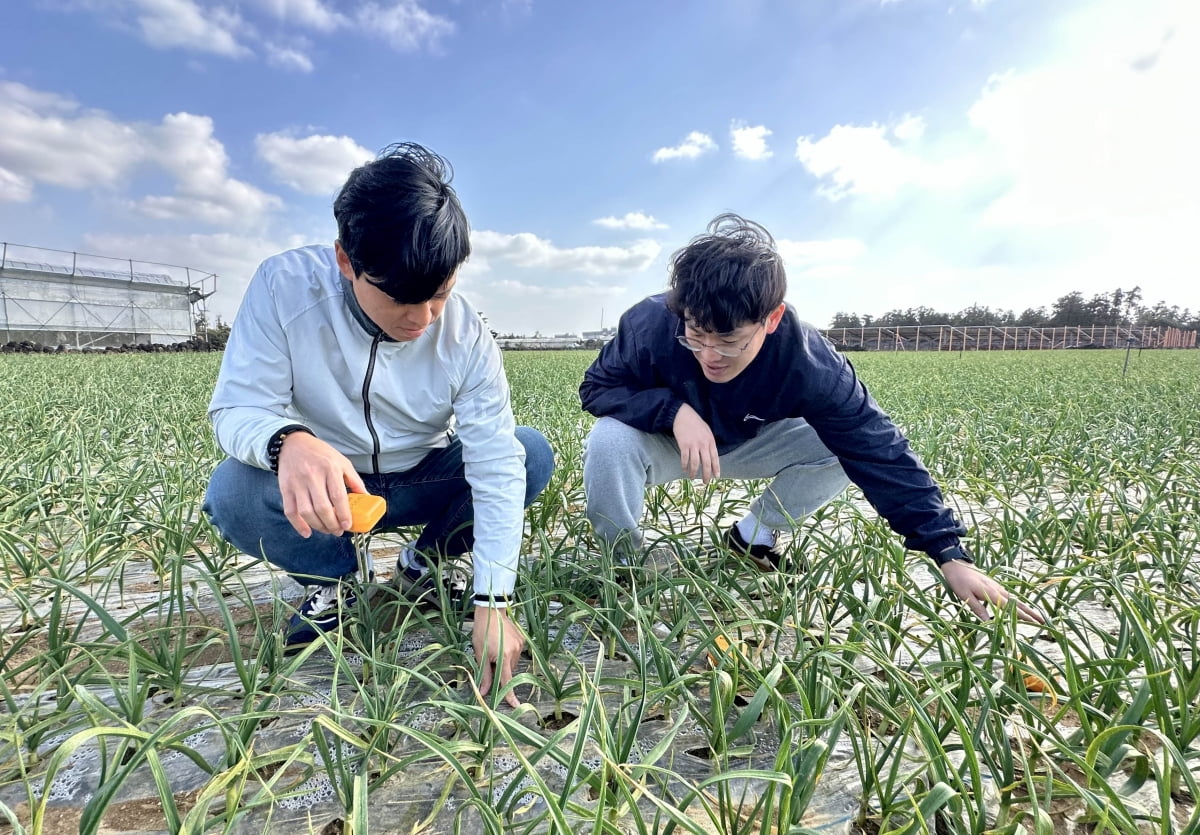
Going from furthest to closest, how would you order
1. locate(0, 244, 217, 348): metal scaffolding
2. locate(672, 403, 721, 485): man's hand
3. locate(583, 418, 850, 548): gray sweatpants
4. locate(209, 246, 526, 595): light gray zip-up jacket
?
locate(0, 244, 217, 348): metal scaffolding < locate(583, 418, 850, 548): gray sweatpants < locate(672, 403, 721, 485): man's hand < locate(209, 246, 526, 595): light gray zip-up jacket

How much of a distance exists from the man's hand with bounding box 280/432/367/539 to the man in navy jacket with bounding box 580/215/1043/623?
2.51 ft

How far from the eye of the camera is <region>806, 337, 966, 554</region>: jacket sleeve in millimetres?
1563

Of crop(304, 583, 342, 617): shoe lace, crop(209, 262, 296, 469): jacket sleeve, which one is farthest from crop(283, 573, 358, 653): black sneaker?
crop(209, 262, 296, 469): jacket sleeve

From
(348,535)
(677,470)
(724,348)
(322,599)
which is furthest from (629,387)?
(322,599)

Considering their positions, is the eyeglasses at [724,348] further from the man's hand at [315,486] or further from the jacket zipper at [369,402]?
the man's hand at [315,486]

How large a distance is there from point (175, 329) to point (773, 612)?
37.7 m

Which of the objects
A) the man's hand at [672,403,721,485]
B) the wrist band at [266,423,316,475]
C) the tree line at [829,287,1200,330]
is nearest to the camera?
the wrist band at [266,423,316,475]

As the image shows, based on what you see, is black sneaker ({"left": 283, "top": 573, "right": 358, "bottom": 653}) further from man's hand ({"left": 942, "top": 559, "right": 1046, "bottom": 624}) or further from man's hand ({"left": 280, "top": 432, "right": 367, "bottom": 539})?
man's hand ({"left": 942, "top": 559, "right": 1046, "bottom": 624})

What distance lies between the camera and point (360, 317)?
1544mm

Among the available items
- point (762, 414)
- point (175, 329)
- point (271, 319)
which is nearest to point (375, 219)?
point (271, 319)

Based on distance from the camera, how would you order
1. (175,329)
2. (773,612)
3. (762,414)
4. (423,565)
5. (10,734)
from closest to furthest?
(10,734)
(773,612)
(423,565)
(762,414)
(175,329)

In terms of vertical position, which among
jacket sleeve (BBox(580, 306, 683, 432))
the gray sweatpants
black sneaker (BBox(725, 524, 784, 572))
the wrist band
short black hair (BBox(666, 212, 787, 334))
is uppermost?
short black hair (BBox(666, 212, 787, 334))

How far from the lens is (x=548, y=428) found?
3.85 meters

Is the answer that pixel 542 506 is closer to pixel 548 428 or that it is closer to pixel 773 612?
pixel 773 612
